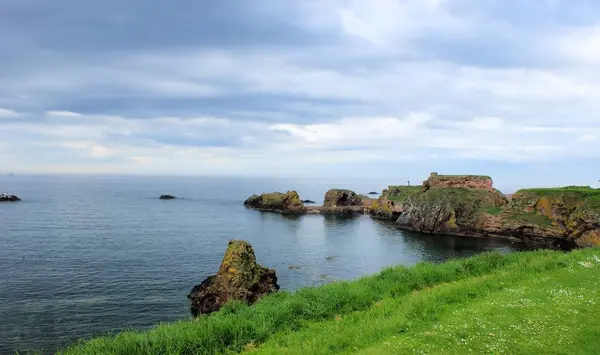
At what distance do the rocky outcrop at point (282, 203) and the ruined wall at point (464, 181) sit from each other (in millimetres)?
51070

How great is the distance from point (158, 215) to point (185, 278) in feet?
257

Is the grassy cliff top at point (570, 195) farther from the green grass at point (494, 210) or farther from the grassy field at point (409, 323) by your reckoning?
the grassy field at point (409, 323)

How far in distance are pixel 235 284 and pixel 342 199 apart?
120 m

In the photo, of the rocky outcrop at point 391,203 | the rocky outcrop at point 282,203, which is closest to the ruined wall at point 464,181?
the rocky outcrop at point 391,203

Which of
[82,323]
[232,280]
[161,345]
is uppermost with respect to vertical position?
[161,345]

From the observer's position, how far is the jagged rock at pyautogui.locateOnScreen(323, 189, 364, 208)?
156m

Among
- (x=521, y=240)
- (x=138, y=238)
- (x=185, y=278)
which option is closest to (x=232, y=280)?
(x=185, y=278)

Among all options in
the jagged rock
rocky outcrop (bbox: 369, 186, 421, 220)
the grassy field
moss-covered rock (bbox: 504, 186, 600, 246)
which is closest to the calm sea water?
moss-covered rock (bbox: 504, 186, 600, 246)

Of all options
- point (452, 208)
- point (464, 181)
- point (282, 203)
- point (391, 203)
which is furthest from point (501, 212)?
point (282, 203)

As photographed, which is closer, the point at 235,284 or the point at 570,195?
the point at 235,284

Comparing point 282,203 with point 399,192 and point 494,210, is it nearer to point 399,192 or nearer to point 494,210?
point 399,192

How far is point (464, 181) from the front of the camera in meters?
106

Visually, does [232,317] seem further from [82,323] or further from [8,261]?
[8,261]

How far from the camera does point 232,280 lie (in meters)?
41.0
